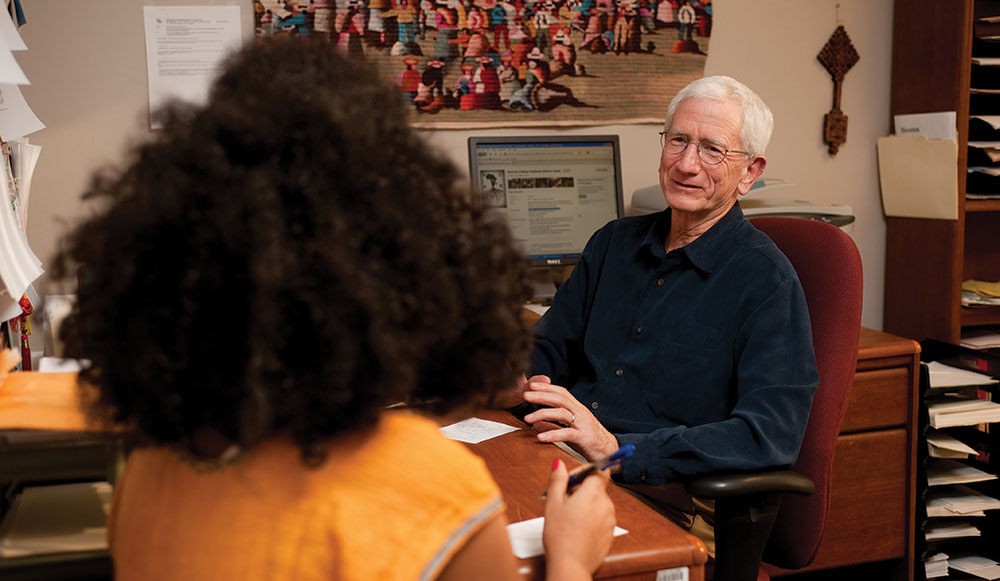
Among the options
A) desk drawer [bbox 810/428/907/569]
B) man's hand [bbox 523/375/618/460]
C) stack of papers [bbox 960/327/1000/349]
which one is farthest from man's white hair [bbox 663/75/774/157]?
stack of papers [bbox 960/327/1000/349]

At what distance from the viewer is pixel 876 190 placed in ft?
9.60

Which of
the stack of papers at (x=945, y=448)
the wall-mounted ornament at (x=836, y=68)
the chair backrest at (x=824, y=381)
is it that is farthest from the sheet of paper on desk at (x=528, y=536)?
the wall-mounted ornament at (x=836, y=68)

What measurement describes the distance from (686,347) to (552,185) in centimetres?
99

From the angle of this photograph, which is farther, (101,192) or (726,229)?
(726,229)

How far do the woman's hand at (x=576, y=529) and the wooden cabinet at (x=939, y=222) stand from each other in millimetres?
2102

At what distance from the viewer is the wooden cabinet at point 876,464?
2.16m

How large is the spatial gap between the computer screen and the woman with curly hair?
5.80 ft

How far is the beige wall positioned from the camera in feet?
7.17

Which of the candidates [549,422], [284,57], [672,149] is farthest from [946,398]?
[284,57]

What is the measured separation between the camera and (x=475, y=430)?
1.52 meters

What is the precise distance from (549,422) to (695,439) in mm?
259

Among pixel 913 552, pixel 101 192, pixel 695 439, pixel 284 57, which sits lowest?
pixel 913 552

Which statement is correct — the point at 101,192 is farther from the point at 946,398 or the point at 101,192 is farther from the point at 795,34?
the point at 795,34

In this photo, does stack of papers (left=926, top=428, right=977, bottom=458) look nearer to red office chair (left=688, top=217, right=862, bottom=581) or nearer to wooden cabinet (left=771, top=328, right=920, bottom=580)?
wooden cabinet (left=771, top=328, right=920, bottom=580)
